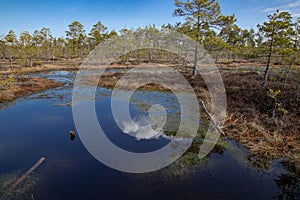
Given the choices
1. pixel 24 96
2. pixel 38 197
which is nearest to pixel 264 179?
pixel 38 197

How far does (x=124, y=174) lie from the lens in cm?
718

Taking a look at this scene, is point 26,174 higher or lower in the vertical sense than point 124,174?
higher

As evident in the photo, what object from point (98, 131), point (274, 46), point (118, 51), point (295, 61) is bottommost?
point (98, 131)

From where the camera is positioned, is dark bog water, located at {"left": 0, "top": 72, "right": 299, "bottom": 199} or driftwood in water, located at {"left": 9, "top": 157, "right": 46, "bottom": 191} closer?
dark bog water, located at {"left": 0, "top": 72, "right": 299, "bottom": 199}

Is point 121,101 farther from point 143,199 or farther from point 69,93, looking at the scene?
point 143,199

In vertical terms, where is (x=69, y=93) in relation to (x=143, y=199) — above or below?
above

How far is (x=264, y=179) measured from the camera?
6883mm

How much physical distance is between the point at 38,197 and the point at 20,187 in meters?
1.00

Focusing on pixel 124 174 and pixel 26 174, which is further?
pixel 124 174

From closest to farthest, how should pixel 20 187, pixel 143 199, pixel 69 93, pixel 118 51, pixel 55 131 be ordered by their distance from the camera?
pixel 143 199 → pixel 20 187 → pixel 55 131 → pixel 69 93 → pixel 118 51

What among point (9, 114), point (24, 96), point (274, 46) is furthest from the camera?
point (24, 96)

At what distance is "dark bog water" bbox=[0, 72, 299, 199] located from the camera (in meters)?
6.19

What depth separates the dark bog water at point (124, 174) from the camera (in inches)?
244

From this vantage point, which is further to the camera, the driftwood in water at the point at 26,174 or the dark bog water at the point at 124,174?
the driftwood in water at the point at 26,174
